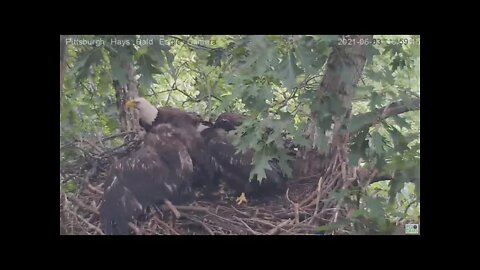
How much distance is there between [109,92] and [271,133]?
0.84 metres

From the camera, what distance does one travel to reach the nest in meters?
4.77

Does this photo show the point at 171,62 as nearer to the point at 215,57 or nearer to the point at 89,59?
the point at 215,57

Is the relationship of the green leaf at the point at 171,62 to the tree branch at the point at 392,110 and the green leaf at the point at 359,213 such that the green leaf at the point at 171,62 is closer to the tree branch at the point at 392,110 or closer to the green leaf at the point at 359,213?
the tree branch at the point at 392,110

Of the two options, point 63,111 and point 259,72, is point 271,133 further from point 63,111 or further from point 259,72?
point 63,111

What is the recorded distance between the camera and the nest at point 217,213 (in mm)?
4770

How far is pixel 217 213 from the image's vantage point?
189 inches

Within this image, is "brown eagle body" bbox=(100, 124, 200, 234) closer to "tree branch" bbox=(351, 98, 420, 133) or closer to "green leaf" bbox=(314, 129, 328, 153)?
"green leaf" bbox=(314, 129, 328, 153)

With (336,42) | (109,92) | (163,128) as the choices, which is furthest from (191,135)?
(336,42)

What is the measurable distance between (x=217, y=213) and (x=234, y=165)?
0.26 m

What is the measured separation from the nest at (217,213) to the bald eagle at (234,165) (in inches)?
2.1

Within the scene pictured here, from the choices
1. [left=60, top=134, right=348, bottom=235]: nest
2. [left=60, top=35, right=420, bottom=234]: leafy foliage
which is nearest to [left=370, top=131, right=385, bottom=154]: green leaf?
[left=60, top=35, right=420, bottom=234]: leafy foliage

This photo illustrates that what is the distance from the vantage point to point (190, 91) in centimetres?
480

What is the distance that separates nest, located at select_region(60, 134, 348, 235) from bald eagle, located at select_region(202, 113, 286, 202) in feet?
0.18

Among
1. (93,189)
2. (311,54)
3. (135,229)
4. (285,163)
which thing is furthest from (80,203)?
(311,54)
